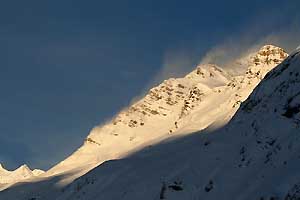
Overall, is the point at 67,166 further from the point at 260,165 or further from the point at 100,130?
the point at 260,165

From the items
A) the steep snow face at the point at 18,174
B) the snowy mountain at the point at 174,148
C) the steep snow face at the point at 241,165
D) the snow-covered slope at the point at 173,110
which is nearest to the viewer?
the steep snow face at the point at 241,165

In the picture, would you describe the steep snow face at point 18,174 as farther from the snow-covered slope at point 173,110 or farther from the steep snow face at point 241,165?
the steep snow face at point 241,165

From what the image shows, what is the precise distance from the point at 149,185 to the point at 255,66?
66.0 meters

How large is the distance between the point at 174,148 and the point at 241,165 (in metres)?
33.3

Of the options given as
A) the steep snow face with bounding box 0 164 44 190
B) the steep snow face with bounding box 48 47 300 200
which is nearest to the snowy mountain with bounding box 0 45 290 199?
the steep snow face with bounding box 48 47 300 200

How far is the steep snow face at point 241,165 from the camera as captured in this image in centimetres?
3453

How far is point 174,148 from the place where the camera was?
7400cm

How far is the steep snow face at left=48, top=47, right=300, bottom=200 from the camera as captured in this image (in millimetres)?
34531

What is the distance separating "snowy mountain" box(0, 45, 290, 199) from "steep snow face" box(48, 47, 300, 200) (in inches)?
5.1

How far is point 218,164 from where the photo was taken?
45719 mm

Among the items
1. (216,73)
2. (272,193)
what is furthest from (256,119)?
(216,73)

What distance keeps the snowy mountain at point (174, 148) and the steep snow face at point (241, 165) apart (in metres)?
0.13

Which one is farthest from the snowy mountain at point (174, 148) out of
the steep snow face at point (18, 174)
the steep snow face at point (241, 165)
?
the steep snow face at point (18, 174)

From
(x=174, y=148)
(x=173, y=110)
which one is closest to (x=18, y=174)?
(x=173, y=110)
